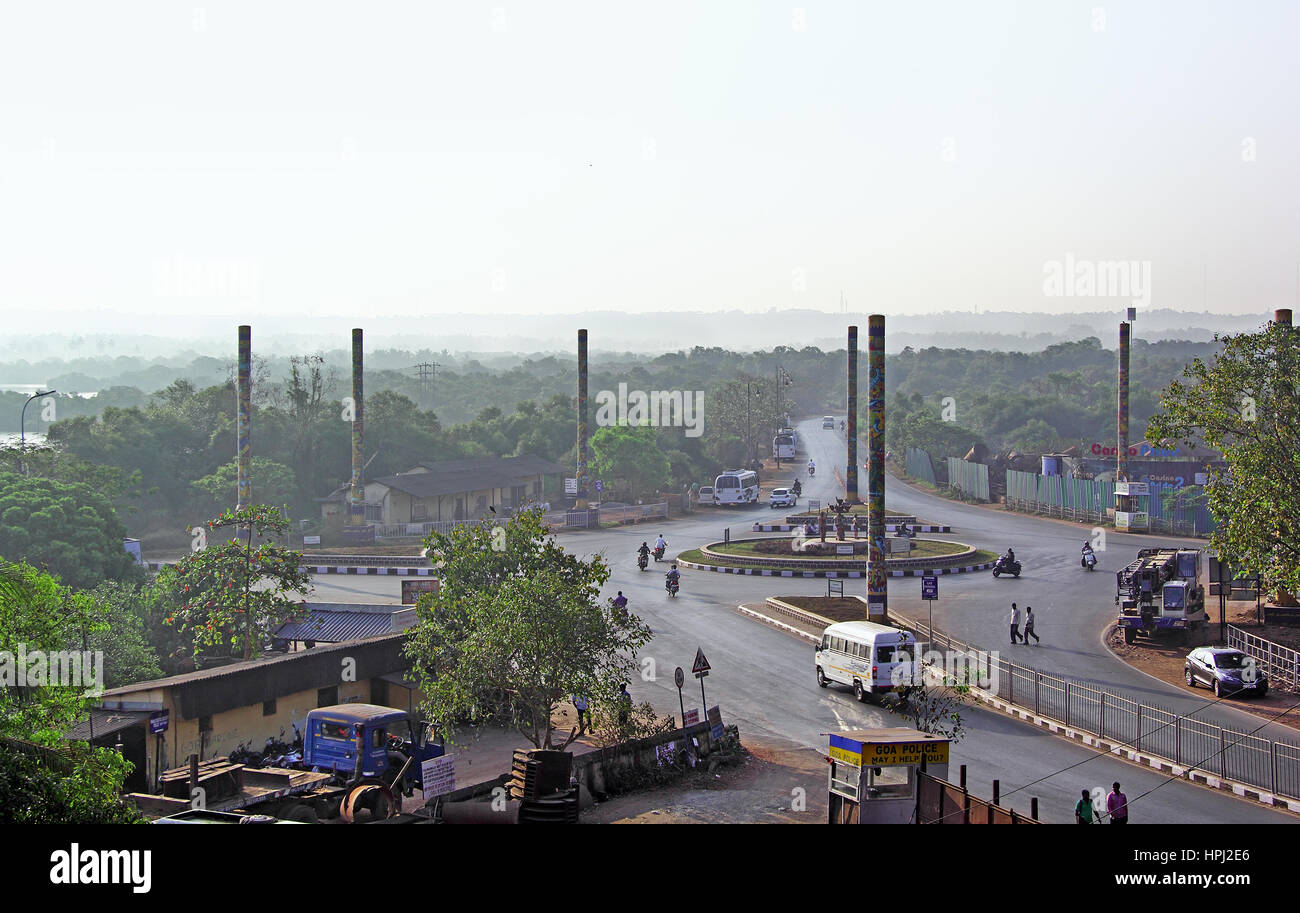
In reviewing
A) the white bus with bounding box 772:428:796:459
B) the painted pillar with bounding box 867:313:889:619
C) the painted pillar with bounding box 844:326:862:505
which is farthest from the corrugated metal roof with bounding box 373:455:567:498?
the painted pillar with bounding box 867:313:889:619

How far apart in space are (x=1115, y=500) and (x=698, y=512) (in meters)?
25.2

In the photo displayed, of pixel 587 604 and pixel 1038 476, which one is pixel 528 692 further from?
pixel 1038 476

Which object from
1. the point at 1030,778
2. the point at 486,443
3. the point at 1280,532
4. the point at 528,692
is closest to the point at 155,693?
the point at 528,692

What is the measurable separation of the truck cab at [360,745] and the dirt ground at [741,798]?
3719 mm

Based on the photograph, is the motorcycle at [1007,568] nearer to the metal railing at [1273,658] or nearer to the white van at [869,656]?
the metal railing at [1273,658]

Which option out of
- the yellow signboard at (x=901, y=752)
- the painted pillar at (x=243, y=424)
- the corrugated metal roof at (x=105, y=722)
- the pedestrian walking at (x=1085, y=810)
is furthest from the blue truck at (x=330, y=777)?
the painted pillar at (x=243, y=424)

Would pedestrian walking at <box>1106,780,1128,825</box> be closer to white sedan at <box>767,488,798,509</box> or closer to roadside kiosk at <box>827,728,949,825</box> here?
roadside kiosk at <box>827,728,949,825</box>

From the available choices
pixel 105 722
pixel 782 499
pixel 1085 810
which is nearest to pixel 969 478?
pixel 782 499

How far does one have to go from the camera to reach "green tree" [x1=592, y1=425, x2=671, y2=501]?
79562 millimetres

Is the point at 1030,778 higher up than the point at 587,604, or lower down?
lower down

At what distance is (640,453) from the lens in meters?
80.5

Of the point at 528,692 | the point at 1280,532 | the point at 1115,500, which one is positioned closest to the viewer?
the point at 528,692

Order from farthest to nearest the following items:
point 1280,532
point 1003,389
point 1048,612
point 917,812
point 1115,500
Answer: point 1003,389
point 1115,500
point 1048,612
point 1280,532
point 917,812

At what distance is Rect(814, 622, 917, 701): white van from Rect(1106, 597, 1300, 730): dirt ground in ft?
24.0
